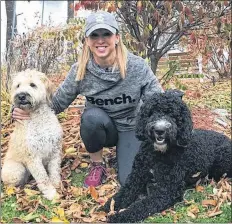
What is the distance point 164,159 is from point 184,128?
31 cm

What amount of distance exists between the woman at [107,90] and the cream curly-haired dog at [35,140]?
4.7 inches

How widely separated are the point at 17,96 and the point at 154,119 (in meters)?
1.20

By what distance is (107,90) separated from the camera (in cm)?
400

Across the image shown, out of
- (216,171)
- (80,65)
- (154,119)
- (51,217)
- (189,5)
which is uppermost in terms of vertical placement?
(189,5)

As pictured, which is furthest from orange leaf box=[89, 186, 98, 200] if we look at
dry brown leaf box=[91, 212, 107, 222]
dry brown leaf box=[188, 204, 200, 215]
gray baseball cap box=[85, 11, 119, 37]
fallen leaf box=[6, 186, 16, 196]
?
gray baseball cap box=[85, 11, 119, 37]

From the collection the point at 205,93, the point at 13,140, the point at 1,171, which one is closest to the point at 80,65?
the point at 13,140

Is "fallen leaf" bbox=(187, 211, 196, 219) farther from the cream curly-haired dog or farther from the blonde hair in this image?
the blonde hair

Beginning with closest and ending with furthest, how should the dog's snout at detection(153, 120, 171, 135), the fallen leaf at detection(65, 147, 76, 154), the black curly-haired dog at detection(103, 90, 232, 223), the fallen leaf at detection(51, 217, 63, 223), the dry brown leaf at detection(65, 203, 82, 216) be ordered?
the dog's snout at detection(153, 120, 171, 135), the black curly-haired dog at detection(103, 90, 232, 223), the fallen leaf at detection(51, 217, 63, 223), the dry brown leaf at detection(65, 203, 82, 216), the fallen leaf at detection(65, 147, 76, 154)

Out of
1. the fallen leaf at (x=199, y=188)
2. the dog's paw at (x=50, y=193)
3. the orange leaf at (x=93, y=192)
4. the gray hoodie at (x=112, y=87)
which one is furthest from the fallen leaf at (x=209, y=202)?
the dog's paw at (x=50, y=193)

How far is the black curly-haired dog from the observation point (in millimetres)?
3309

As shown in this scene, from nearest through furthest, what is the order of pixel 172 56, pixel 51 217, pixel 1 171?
pixel 51 217 → pixel 1 171 → pixel 172 56

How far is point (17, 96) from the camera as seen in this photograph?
3785 millimetres

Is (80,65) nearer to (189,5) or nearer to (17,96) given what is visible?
(17,96)

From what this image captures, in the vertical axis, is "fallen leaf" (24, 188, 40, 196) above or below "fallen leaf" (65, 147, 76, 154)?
below
